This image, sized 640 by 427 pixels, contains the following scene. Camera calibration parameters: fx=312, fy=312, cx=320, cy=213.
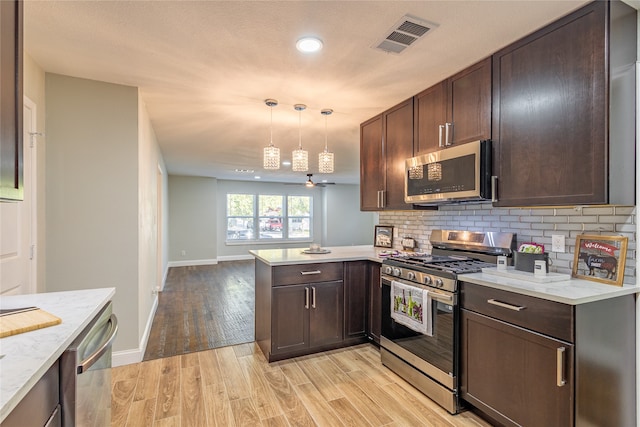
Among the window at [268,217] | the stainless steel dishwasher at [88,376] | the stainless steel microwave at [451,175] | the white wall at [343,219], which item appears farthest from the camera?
the white wall at [343,219]

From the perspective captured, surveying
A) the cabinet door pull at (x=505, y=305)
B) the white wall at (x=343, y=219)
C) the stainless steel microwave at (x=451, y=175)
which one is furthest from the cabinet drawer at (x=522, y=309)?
the white wall at (x=343, y=219)

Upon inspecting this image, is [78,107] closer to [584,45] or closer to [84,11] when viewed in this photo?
[84,11]

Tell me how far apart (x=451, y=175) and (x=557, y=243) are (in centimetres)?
82

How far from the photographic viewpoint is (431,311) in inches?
85.6

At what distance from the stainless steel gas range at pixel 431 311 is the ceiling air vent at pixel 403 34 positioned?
1.51 meters

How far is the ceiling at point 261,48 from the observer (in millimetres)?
1696

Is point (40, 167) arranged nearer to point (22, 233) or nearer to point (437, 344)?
point (22, 233)

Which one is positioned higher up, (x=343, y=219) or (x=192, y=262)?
(x=343, y=219)

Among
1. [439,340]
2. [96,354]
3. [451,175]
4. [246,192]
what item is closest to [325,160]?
[451,175]

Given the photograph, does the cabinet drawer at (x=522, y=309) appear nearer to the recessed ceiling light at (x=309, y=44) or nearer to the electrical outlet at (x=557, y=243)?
the electrical outlet at (x=557, y=243)

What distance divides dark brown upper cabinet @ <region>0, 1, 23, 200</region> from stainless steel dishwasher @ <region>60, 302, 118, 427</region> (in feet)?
1.90

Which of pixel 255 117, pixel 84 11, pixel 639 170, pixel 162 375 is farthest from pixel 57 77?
pixel 639 170

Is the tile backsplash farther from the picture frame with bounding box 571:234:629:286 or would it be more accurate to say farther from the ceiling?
the ceiling

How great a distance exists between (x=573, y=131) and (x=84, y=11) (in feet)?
9.09
